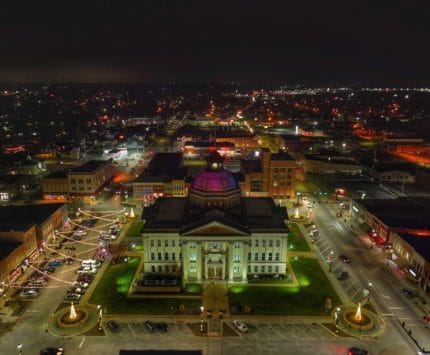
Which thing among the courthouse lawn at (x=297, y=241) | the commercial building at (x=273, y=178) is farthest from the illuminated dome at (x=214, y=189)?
the commercial building at (x=273, y=178)

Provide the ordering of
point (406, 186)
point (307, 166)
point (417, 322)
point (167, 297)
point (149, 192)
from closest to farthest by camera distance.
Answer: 1. point (417, 322)
2. point (167, 297)
3. point (149, 192)
4. point (406, 186)
5. point (307, 166)

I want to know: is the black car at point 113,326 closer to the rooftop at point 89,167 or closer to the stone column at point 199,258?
the stone column at point 199,258

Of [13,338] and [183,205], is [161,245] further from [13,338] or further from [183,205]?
[13,338]

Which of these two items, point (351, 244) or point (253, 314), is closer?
point (253, 314)

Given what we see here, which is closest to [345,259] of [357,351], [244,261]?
[244,261]

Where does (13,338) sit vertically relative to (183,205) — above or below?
below

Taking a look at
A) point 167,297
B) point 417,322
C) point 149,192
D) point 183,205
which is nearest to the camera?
point 417,322

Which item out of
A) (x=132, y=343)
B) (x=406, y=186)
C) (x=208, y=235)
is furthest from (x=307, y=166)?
(x=132, y=343)
